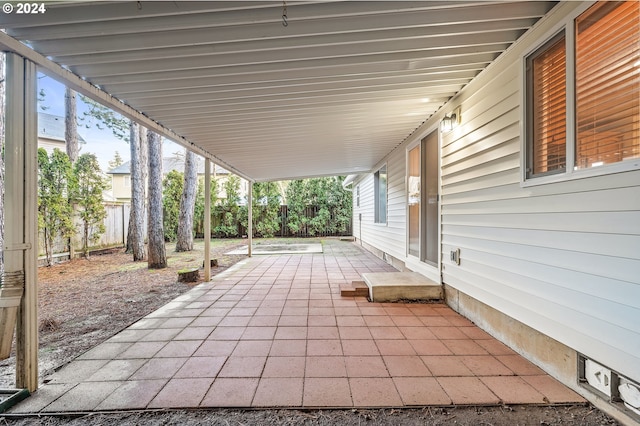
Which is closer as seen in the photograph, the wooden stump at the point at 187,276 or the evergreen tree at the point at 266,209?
the wooden stump at the point at 187,276

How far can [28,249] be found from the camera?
198cm

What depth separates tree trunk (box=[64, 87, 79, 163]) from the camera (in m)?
10.3

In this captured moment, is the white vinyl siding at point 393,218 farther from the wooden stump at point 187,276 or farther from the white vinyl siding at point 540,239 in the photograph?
the wooden stump at point 187,276

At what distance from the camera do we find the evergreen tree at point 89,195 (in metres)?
7.80

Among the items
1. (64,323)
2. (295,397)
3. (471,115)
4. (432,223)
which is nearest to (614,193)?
(471,115)

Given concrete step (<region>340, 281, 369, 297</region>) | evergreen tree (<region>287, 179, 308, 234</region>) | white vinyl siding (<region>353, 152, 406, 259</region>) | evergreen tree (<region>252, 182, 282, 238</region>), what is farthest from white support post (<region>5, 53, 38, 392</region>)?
evergreen tree (<region>287, 179, 308, 234</region>)

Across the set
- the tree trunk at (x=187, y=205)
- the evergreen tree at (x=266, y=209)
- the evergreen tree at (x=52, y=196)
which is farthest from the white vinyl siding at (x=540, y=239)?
the evergreen tree at (x=266, y=209)

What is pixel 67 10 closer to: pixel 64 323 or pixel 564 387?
pixel 64 323

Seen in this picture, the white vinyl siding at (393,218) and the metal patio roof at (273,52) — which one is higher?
the metal patio roof at (273,52)

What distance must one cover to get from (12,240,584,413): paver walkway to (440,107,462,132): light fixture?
7.66ft

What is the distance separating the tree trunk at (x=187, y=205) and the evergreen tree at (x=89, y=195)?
2.23m

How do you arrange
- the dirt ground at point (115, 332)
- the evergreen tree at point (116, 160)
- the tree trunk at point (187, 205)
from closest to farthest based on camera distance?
the dirt ground at point (115, 332), the tree trunk at point (187, 205), the evergreen tree at point (116, 160)

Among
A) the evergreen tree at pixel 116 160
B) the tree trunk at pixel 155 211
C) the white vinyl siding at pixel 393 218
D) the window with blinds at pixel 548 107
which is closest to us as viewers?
the window with blinds at pixel 548 107

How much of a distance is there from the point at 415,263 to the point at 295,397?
345cm
